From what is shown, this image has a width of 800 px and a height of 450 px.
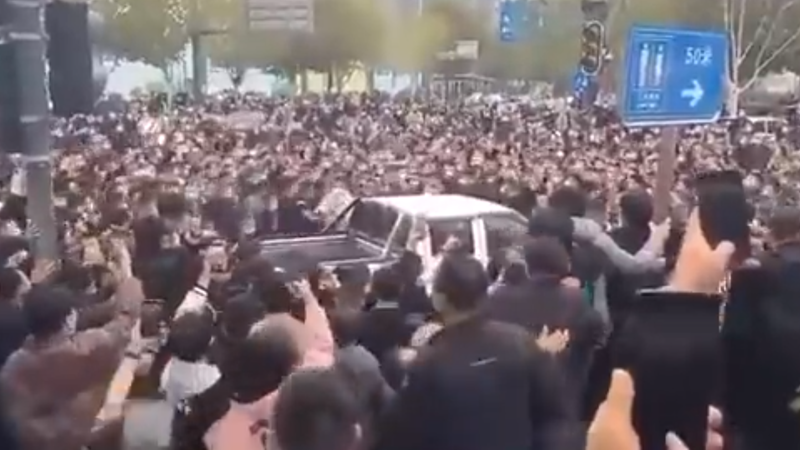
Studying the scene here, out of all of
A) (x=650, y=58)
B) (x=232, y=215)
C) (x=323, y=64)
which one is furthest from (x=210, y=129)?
(x=323, y=64)

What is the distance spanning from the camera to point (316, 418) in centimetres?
363

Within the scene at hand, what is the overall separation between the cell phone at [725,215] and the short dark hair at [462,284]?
4.50 ft

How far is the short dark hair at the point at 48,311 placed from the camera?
5227 mm

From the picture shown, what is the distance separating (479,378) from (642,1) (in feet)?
129

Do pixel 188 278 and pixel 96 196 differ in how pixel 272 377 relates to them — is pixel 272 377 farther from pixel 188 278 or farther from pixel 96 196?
pixel 96 196

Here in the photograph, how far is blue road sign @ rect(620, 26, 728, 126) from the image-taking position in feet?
29.4

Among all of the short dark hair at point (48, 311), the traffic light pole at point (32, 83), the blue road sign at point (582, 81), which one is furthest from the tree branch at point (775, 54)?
the short dark hair at point (48, 311)

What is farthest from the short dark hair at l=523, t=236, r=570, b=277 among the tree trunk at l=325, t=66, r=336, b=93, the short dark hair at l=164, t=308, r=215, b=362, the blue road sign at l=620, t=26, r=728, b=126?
the tree trunk at l=325, t=66, r=336, b=93

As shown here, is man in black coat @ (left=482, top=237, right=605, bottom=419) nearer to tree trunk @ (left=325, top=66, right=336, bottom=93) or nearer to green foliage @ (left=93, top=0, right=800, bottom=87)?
green foliage @ (left=93, top=0, right=800, bottom=87)

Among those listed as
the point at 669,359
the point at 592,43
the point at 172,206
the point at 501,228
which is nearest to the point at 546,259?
the point at 669,359

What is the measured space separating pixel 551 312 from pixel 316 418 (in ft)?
7.55

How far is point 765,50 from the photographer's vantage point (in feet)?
141

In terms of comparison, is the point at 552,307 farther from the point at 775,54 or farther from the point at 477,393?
the point at 775,54

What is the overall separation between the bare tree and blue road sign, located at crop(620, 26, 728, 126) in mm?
32294
